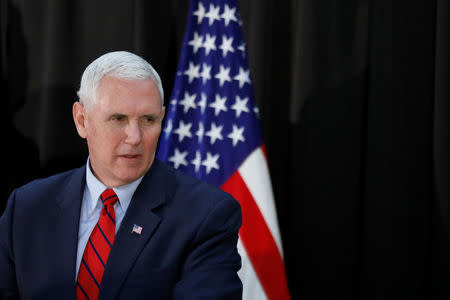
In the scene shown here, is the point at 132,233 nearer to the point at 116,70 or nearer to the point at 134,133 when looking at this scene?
the point at 134,133

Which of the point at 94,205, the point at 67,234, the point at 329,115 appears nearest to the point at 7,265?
the point at 67,234

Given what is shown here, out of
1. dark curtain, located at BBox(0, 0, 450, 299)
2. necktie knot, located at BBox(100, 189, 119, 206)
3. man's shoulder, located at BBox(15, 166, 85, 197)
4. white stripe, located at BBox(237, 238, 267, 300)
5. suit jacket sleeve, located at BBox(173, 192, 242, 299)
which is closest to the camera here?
suit jacket sleeve, located at BBox(173, 192, 242, 299)

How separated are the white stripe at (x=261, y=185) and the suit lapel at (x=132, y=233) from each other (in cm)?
100

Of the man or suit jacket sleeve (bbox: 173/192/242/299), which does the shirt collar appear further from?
suit jacket sleeve (bbox: 173/192/242/299)

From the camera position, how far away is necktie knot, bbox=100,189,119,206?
1.77 m

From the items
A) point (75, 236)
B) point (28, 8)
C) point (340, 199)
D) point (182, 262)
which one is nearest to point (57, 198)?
point (75, 236)

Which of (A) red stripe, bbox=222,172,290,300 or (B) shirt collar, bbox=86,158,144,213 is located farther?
(A) red stripe, bbox=222,172,290,300

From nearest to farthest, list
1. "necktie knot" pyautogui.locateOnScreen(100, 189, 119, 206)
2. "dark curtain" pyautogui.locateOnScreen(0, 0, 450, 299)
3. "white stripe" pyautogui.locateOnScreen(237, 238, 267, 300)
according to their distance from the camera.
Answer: "necktie knot" pyautogui.locateOnScreen(100, 189, 119, 206) < "white stripe" pyautogui.locateOnScreen(237, 238, 267, 300) < "dark curtain" pyautogui.locateOnScreen(0, 0, 450, 299)

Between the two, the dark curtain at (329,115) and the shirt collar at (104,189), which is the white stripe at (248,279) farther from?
the shirt collar at (104,189)

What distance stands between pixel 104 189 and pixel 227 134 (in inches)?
43.8

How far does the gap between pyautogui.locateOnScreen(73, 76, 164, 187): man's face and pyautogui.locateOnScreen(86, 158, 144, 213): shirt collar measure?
0.07 feet

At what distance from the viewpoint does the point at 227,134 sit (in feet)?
9.20

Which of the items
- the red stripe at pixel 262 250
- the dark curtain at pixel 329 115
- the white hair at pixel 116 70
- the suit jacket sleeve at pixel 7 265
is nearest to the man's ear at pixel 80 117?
the white hair at pixel 116 70

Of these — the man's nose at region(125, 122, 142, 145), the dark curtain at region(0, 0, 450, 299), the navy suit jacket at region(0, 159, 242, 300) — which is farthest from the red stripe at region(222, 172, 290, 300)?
the man's nose at region(125, 122, 142, 145)
